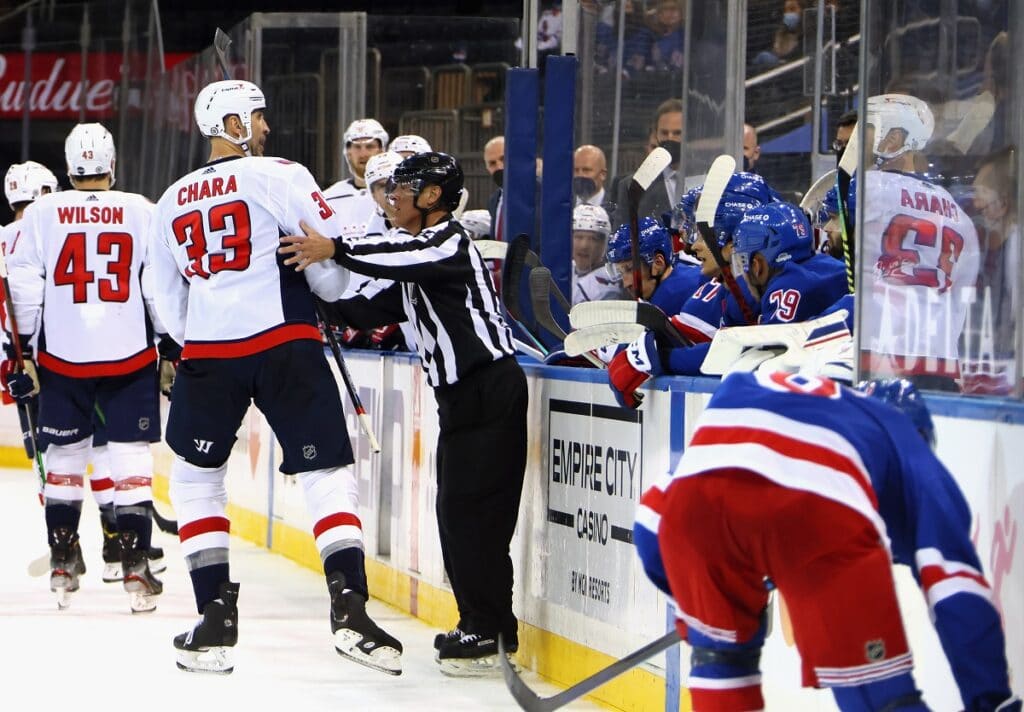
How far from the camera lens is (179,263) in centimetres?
421

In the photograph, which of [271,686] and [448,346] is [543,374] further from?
[271,686]

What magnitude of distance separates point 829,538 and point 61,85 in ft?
37.2

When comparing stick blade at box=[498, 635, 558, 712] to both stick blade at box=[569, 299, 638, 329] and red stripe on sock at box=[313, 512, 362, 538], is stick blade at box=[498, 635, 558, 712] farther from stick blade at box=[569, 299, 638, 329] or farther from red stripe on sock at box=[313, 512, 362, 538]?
red stripe on sock at box=[313, 512, 362, 538]

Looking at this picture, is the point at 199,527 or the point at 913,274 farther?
the point at 199,527

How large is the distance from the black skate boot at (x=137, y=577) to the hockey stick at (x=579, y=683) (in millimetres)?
2527

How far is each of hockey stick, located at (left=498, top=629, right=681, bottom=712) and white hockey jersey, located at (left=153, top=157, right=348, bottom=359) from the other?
1421 mm

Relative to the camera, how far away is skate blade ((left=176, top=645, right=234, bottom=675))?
13.3ft

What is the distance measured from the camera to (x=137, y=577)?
17.3 feet

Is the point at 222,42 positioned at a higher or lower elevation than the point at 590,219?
higher

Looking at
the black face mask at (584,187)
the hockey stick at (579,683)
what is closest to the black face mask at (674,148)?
the black face mask at (584,187)

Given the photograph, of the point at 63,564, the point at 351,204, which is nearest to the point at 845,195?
the point at 63,564

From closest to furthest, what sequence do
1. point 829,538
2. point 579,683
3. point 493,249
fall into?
point 829,538 < point 579,683 < point 493,249

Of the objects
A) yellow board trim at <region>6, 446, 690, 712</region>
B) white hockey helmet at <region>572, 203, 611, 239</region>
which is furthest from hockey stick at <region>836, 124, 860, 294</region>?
white hockey helmet at <region>572, 203, 611, 239</region>

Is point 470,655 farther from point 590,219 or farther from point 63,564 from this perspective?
point 590,219
